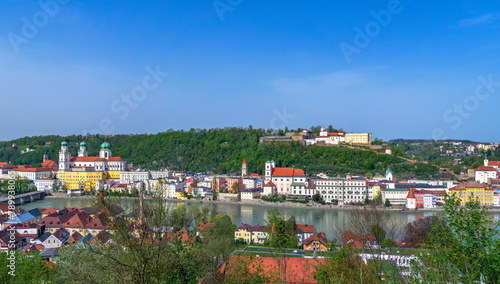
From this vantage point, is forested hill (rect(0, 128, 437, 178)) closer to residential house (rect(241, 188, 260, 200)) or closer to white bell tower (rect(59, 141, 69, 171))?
residential house (rect(241, 188, 260, 200))

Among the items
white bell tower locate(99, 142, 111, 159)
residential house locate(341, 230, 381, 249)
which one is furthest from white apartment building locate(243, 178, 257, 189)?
residential house locate(341, 230, 381, 249)

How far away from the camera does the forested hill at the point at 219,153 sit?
24.5m

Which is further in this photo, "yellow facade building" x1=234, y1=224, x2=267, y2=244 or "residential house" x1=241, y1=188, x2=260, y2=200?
"residential house" x1=241, y1=188, x2=260, y2=200

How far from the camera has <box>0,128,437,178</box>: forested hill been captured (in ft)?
80.4

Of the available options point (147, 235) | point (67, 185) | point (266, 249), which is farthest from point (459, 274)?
point (67, 185)

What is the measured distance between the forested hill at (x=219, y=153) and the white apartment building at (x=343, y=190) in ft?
16.8

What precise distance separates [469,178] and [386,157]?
495 cm

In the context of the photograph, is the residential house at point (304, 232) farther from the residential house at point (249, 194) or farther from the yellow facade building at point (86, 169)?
the yellow facade building at point (86, 169)

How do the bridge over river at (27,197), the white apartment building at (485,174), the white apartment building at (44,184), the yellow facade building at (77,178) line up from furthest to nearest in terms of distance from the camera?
the yellow facade building at (77,178) < the white apartment building at (44,184) < the white apartment building at (485,174) < the bridge over river at (27,197)

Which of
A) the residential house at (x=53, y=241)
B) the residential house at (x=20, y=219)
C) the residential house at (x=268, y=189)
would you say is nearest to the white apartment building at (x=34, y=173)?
the residential house at (x=268, y=189)

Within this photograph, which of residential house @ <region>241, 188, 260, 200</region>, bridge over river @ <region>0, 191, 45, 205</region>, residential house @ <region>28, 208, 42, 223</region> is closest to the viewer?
residential house @ <region>28, 208, 42, 223</region>

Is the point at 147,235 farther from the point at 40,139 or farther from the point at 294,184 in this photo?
the point at 40,139

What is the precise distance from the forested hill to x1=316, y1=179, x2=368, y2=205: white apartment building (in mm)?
5128

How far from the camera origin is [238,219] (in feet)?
42.8
